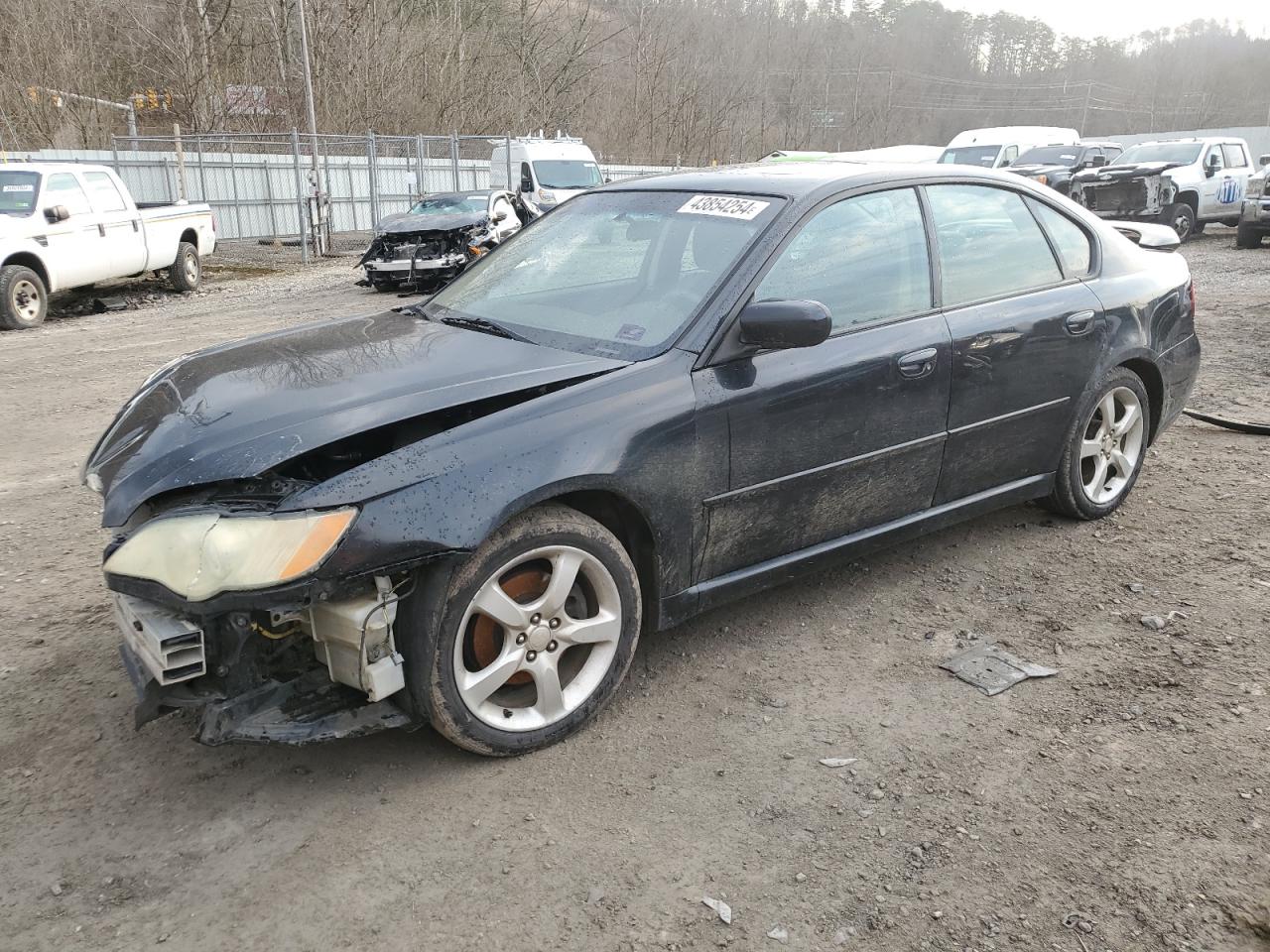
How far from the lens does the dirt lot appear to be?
7.44 ft

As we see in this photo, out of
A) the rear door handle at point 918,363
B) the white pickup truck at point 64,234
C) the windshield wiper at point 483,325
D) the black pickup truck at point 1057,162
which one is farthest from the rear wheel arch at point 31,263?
the black pickup truck at point 1057,162

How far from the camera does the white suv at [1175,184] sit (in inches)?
666

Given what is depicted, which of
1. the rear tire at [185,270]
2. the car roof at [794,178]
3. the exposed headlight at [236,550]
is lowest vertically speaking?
the rear tire at [185,270]

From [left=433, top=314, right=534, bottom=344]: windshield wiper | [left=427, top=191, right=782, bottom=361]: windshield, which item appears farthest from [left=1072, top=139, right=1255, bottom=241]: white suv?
[left=433, top=314, right=534, bottom=344]: windshield wiper

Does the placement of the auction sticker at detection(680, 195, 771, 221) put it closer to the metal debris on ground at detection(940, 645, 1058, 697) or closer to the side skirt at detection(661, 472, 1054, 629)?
the side skirt at detection(661, 472, 1054, 629)

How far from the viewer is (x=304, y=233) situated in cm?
2052

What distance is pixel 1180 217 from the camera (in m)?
17.7

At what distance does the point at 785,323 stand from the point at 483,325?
45.8 inches

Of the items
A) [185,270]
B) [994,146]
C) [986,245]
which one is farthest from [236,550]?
[994,146]

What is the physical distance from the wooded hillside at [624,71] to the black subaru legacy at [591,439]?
27672mm

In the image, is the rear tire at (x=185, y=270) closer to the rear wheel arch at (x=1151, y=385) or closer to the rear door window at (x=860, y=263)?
the rear door window at (x=860, y=263)

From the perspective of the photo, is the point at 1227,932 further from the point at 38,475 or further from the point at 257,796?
the point at 38,475

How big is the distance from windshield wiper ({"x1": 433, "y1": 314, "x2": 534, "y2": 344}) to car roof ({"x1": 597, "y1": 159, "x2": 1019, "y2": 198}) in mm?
912

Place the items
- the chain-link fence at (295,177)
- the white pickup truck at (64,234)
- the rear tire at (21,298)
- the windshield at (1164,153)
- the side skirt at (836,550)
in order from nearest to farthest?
the side skirt at (836,550) → the rear tire at (21,298) → the white pickup truck at (64,234) → the windshield at (1164,153) → the chain-link fence at (295,177)
